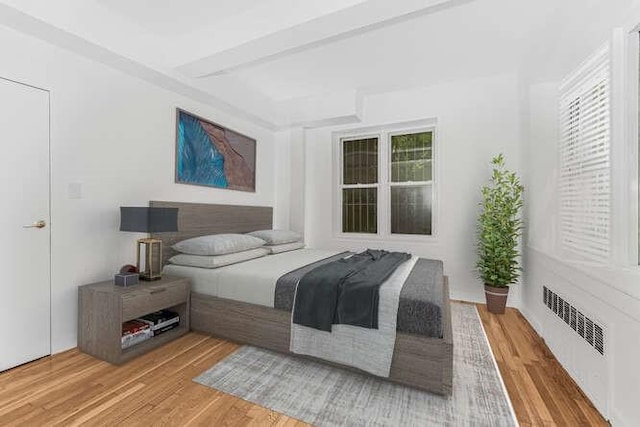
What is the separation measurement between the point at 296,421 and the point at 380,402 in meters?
0.52

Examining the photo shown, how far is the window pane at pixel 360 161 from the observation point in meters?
4.60

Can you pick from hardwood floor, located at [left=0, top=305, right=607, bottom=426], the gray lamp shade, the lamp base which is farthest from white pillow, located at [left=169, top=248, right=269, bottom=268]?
hardwood floor, located at [left=0, top=305, right=607, bottom=426]

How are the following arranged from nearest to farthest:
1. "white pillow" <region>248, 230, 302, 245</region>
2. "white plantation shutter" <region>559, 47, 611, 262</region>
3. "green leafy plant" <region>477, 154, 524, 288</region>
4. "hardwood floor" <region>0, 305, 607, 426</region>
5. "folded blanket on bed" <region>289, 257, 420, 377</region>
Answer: "hardwood floor" <region>0, 305, 607, 426</region>, "white plantation shutter" <region>559, 47, 611, 262</region>, "folded blanket on bed" <region>289, 257, 420, 377</region>, "green leafy plant" <region>477, 154, 524, 288</region>, "white pillow" <region>248, 230, 302, 245</region>

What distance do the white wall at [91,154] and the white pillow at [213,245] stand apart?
1.60 feet

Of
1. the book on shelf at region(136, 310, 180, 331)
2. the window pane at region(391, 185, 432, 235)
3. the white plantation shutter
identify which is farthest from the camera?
the window pane at region(391, 185, 432, 235)

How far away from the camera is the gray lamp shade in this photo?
7.64 feet

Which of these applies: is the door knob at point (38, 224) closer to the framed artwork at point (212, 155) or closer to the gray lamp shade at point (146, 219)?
the gray lamp shade at point (146, 219)

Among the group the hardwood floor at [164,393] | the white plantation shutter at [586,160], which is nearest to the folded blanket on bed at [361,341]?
the hardwood floor at [164,393]

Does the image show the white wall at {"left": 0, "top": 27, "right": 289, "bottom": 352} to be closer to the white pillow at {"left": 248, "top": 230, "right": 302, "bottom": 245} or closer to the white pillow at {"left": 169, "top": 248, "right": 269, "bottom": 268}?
the white pillow at {"left": 169, "top": 248, "right": 269, "bottom": 268}

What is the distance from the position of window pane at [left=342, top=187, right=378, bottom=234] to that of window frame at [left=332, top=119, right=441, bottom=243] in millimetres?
69

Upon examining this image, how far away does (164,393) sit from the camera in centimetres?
177

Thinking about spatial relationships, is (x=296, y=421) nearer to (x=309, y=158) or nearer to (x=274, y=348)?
(x=274, y=348)

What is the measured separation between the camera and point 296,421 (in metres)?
1.55

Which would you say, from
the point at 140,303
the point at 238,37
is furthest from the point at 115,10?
the point at 140,303
